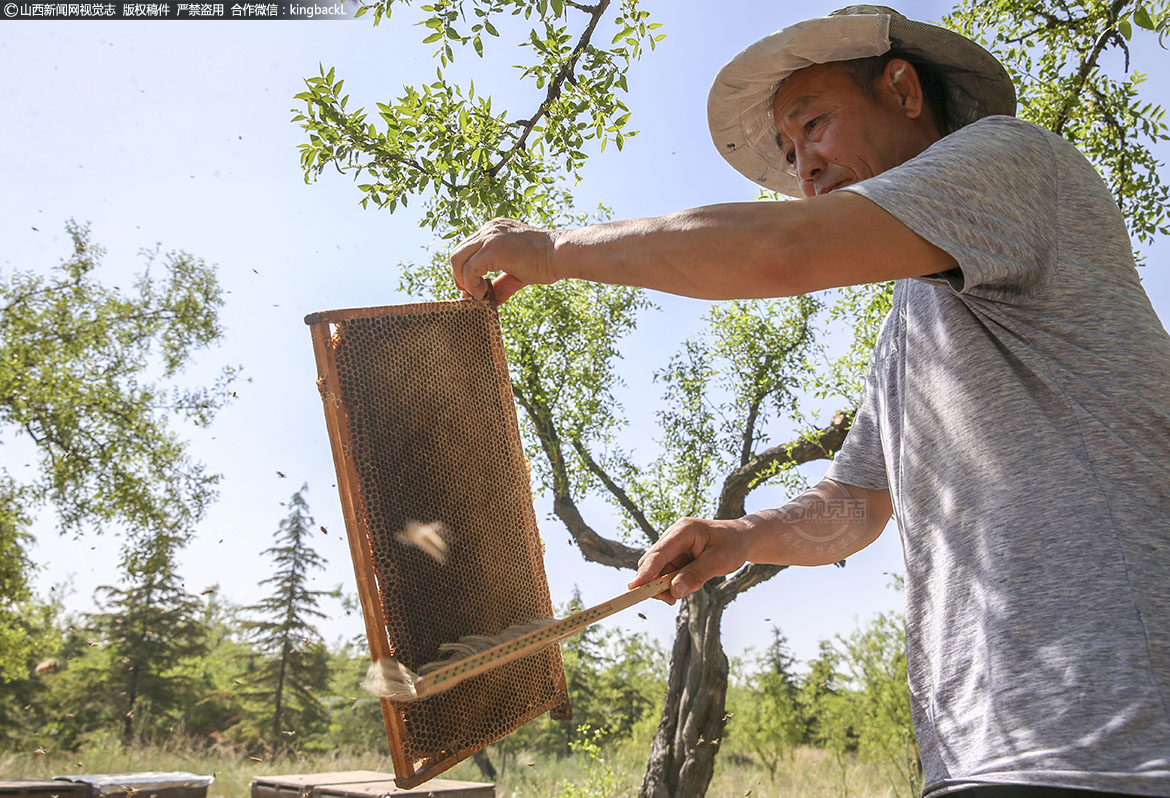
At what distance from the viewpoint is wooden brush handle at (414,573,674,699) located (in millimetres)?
1615

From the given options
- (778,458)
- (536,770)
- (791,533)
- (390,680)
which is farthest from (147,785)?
(536,770)

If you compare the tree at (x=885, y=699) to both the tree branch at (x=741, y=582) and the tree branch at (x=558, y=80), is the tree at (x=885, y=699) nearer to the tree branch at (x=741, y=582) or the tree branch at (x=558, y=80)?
the tree branch at (x=741, y=582)

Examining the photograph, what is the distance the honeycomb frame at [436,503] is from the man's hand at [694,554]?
372 millimetres

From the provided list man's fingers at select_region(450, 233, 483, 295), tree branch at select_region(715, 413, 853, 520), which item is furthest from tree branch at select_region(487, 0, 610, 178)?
tree branch at select_region(715, 413, 853, 520)

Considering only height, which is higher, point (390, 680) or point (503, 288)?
point (503, 288)

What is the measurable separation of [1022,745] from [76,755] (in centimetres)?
2198

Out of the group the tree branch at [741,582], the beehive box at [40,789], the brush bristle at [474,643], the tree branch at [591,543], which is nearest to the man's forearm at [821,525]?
the brush bristle at [474,643]

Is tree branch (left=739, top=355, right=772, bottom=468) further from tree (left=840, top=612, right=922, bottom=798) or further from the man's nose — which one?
the man's nose

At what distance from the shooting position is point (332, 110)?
14.0 ft

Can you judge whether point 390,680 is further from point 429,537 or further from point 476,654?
point 429,537

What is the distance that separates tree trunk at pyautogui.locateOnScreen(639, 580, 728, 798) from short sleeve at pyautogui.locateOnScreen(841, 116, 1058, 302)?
856cm

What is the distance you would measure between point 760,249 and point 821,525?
1.05 meters

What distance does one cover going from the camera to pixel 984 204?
50.7 inches

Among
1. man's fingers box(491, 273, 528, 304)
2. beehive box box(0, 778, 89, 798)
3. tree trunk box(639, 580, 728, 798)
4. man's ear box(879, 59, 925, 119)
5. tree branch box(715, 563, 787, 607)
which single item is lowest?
tree trunk box(639, 580, 728, 798)
